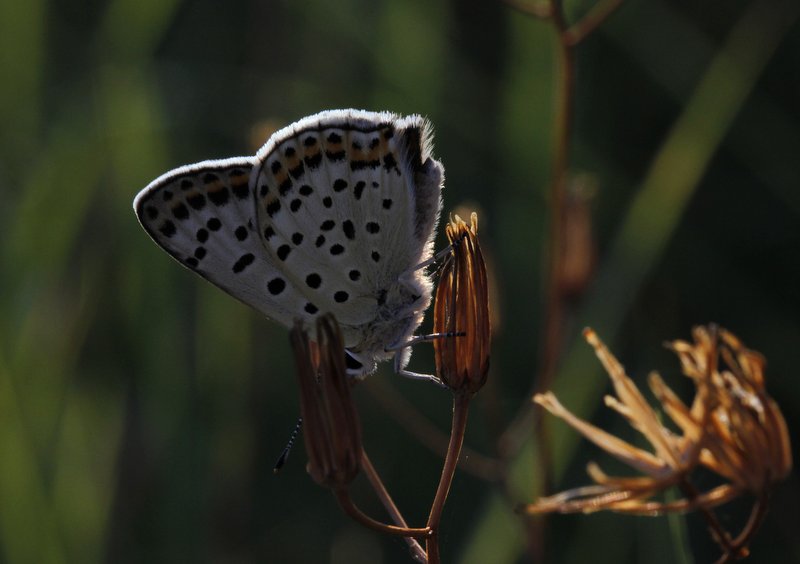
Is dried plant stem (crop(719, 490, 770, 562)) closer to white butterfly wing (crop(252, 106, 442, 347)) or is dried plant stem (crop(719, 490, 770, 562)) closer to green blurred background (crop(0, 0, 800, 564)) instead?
green blurred background (crop(0, 0, 800, 564))

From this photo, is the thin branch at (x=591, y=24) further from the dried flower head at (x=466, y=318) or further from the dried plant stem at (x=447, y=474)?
the dried plant stem at (x=447, y=474)

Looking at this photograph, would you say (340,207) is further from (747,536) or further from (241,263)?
(747,536)

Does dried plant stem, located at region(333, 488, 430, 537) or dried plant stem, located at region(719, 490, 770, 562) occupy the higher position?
dried plant stem, located at region(719, 490, 770, 562)

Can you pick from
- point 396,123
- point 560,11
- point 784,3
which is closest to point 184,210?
point 396,123

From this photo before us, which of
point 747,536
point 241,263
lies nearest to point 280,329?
point 241,263

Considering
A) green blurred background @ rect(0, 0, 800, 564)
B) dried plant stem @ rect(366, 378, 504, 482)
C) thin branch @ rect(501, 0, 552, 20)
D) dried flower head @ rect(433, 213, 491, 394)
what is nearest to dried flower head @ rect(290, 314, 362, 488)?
dried flower head @ rect(433, 213, 491, 394)
